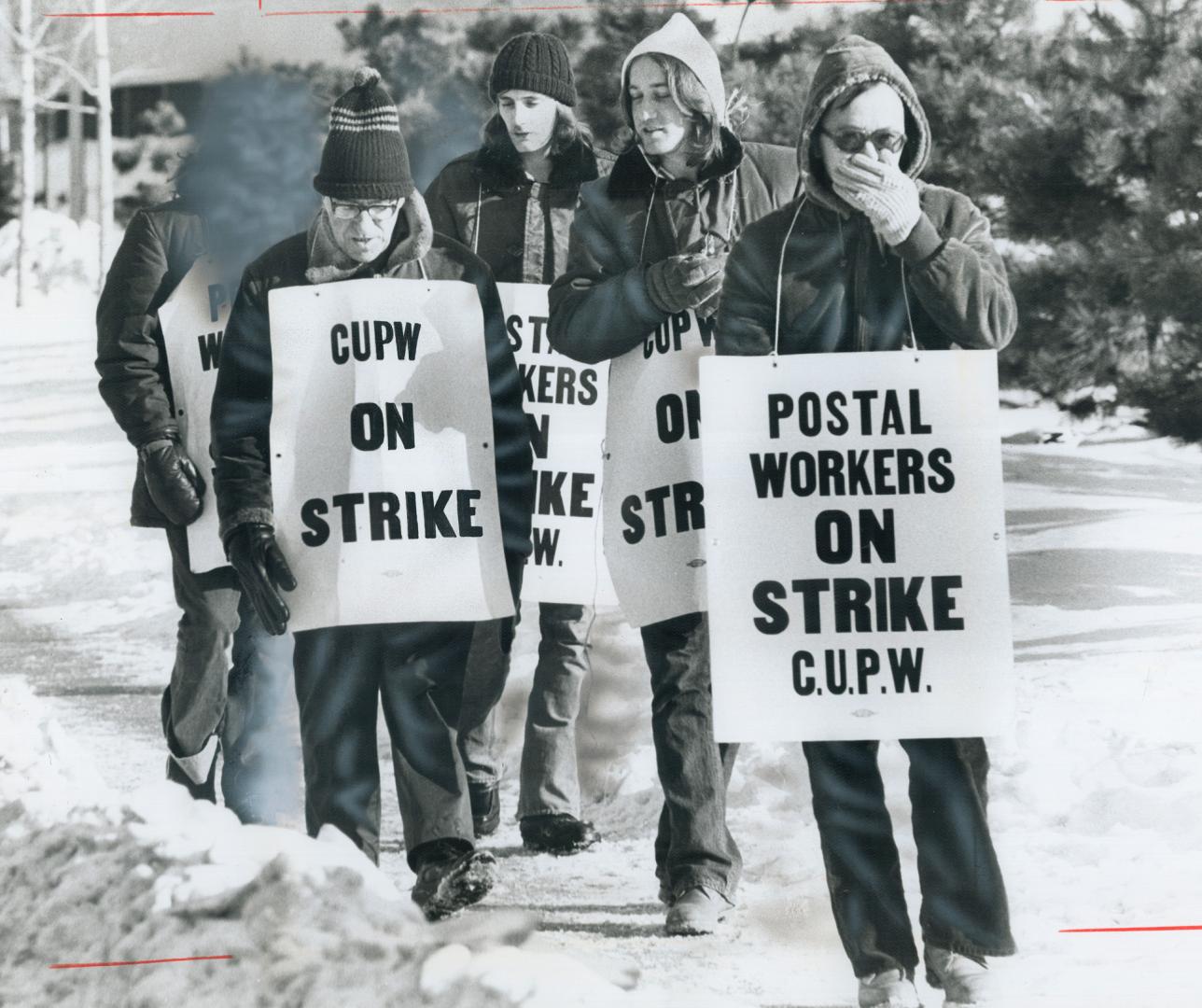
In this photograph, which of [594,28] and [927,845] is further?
[594,28]

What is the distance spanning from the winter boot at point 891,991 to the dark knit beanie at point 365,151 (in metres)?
2.49

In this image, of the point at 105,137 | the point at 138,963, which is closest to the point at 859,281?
the point at 105,137

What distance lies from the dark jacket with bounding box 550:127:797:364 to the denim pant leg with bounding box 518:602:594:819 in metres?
0.77

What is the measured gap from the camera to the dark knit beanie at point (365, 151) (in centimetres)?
490

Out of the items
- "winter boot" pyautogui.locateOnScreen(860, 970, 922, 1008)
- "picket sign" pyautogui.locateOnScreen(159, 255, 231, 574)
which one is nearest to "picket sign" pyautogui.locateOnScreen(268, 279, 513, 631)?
"picket sign" pyautogui.locateOnScreen(159, 255, 231, 574)

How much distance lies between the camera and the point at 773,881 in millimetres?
4957

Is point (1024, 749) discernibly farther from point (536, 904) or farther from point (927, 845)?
point (536, 904)

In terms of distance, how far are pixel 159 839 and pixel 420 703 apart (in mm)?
872

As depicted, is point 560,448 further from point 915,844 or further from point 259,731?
point 915,844

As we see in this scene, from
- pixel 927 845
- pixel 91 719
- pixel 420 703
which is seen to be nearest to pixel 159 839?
pixel 91 719

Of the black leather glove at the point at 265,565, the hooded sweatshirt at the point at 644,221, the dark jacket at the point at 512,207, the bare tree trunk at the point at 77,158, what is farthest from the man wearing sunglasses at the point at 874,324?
the bare tree trunk at the point at 77,158

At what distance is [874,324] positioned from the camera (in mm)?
4711

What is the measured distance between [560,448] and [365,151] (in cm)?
98

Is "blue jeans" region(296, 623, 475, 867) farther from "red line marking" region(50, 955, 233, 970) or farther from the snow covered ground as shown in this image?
"red line marking" region(50, 955, 233, 970)
